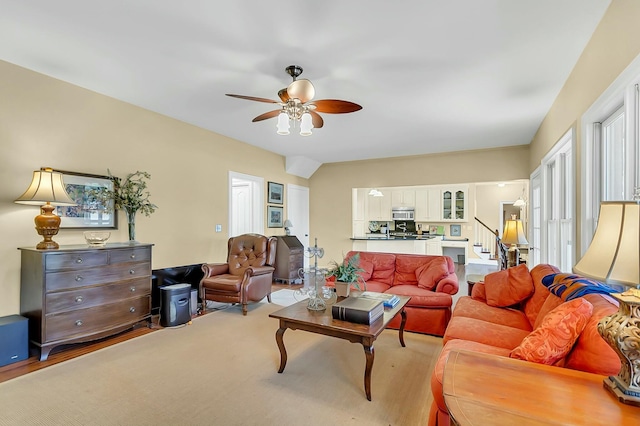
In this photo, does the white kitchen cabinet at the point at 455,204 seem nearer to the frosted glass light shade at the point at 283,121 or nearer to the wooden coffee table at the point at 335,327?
the wooden coffee table at the point at 335,327

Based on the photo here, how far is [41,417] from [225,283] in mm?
2248

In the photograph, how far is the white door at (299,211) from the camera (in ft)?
23.4

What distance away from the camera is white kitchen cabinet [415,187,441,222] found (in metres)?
9.33

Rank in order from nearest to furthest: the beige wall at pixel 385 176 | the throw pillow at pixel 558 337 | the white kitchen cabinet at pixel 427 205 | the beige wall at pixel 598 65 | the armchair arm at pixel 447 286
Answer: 1. the throw pillow at pixel 558 337
2. the beige wall at pixel 598 65
3. the armchair arm at pixel 447 286
4. the beige wall at pixel 385 176
5. the white kitchen cabinet at pixel 427 205

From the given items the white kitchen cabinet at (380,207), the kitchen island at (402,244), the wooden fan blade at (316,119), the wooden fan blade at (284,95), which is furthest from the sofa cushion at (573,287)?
the white kitchen cabinet at (380,207)

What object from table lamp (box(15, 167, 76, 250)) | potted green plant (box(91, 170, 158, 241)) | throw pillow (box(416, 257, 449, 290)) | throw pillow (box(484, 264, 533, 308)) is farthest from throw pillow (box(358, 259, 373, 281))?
table lamp (box(15, 167, 76, 250))

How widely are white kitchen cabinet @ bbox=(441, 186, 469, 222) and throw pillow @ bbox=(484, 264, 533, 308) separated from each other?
636 centimetres

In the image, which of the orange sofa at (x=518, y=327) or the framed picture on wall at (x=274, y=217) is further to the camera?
the framed picture on wall at (x=274, y=217)

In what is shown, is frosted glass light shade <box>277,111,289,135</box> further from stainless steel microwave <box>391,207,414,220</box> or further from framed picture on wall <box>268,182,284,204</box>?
stainless steel microwave <box>391,207,414,220</box>

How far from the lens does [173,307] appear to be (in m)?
3.58

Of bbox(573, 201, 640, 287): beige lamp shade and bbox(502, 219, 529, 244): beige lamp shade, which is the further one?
bbox(502, 219, 529, 244): beige lamp shade

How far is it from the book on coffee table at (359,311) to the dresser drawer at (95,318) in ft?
7.72

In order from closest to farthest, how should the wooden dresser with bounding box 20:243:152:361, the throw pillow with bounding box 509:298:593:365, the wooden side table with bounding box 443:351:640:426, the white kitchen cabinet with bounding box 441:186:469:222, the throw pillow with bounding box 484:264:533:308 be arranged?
the wooden side table with bounding box 443:351:640:426 → the throw pillow with bounding box 509:298:593:365 → the wooden dresser with bounding box 20:243:152:361 → the throw pillow with bounding box 484:264:533:308 → the white kitchen cabinet with bounding box 441:186:469:222

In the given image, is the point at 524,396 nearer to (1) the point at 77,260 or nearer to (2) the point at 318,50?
(2) the point at 318,50
